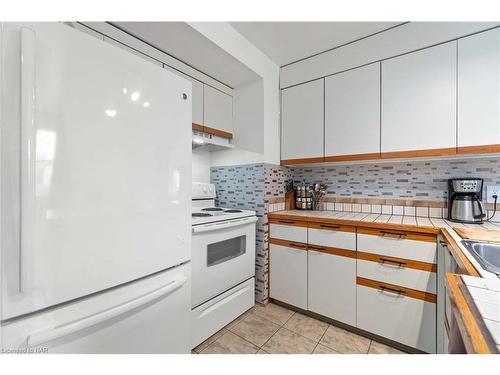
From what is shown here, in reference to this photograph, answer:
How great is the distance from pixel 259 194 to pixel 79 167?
149 cm

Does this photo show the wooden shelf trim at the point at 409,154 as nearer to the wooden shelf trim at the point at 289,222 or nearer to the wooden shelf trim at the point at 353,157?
the wooden shelf trim at the point at 353,157

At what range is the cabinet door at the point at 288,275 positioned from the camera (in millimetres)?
1874

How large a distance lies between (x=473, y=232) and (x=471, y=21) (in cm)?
134

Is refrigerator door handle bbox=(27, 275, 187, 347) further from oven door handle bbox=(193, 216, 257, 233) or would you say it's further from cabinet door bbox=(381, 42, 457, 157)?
cabinet door bbox=(381, 42, 457, 157)

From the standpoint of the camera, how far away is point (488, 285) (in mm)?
629

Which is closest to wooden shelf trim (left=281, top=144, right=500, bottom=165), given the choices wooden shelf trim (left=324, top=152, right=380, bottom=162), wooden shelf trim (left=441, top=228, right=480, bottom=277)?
wooden shelf trim (left=324, top=152, right=380, bottom=162)

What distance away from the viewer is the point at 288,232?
195 centimetres

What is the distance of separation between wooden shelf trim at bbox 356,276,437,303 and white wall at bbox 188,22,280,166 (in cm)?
123

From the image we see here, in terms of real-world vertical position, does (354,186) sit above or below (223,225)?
above

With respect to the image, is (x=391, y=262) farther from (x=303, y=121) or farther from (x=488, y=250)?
(x=303, y=121)

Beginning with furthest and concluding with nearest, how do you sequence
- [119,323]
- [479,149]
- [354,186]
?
1. [354,186]
2. [479,149]
3. [119,323]

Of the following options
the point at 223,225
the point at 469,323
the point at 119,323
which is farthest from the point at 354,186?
the point at 119,323
